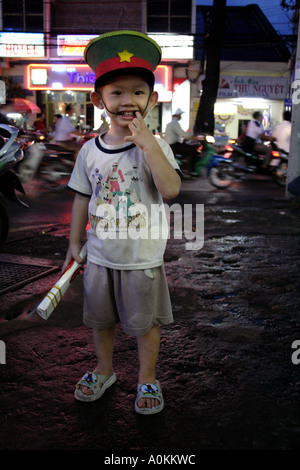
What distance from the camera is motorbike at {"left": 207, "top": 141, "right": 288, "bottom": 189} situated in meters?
10.5

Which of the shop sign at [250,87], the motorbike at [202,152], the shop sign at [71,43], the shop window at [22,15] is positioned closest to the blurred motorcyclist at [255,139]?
the motorbike at [202,152]

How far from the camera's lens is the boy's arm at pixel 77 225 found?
2277 millimetres

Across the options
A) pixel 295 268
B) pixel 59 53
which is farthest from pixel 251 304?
pixel 59 53

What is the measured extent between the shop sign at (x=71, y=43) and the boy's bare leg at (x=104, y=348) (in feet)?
69.5

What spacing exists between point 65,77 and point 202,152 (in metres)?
13.6

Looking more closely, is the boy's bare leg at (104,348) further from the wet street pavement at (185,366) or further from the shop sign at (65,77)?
the shop sign at (65,77)

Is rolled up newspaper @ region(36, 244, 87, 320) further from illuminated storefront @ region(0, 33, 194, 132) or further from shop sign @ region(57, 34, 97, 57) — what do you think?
shop sign @ region(57, 34, 97, 57)

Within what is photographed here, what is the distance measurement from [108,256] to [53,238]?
11.5ft

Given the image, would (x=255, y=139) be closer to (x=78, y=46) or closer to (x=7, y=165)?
(x=7, y=165)

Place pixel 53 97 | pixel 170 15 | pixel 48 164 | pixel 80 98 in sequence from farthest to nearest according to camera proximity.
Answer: pixel 53 97 → pixel 80 98 → pixel 170 15 → pixel 48 164

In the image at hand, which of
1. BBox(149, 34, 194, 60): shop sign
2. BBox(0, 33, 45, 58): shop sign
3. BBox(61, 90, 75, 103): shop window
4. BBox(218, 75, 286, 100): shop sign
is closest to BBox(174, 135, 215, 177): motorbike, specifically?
BBox(149, 34, 194, 60): shop sign

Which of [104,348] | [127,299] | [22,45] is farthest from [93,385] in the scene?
[22,45]

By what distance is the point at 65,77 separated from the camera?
2206 cm
